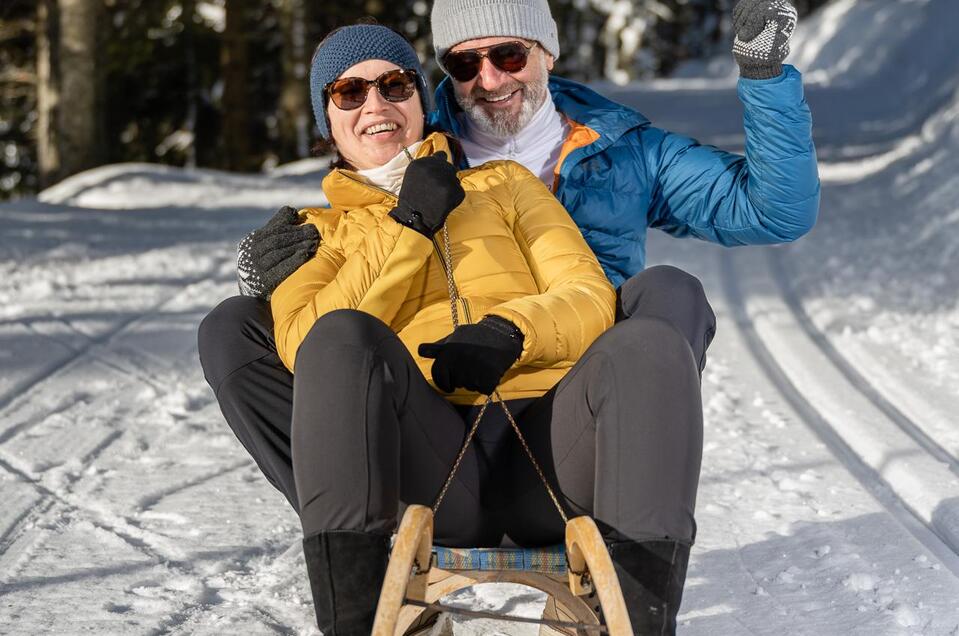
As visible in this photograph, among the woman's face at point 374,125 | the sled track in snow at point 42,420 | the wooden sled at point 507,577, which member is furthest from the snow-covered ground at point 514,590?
the woman's face at point 374,125

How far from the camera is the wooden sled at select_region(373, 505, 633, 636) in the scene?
1873 mm

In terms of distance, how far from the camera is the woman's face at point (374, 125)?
2.70 meters

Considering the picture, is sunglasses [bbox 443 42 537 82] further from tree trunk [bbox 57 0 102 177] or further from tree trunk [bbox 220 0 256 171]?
tree trunk [bbox 220 0 256 171]

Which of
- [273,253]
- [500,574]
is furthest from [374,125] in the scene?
[500,574]

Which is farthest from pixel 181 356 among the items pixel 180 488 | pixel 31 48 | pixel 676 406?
pixel 31 48

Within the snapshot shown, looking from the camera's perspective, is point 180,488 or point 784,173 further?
point 180,488

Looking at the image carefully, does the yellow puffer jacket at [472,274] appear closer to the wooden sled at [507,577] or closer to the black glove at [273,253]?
the black glove at [273,253]

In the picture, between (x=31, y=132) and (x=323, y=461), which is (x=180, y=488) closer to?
(x=323, y=461)

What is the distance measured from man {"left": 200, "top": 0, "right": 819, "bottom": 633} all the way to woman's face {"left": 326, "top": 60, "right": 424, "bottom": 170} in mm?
229

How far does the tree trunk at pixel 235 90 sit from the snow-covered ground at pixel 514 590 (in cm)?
526

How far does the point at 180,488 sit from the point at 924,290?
13.6ft

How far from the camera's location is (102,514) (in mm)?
3365

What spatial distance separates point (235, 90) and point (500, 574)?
12663 mm

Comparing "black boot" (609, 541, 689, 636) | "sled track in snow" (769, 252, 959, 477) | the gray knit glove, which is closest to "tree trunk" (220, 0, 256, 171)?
"sled track in snow" (769, 252, 959, 477)
